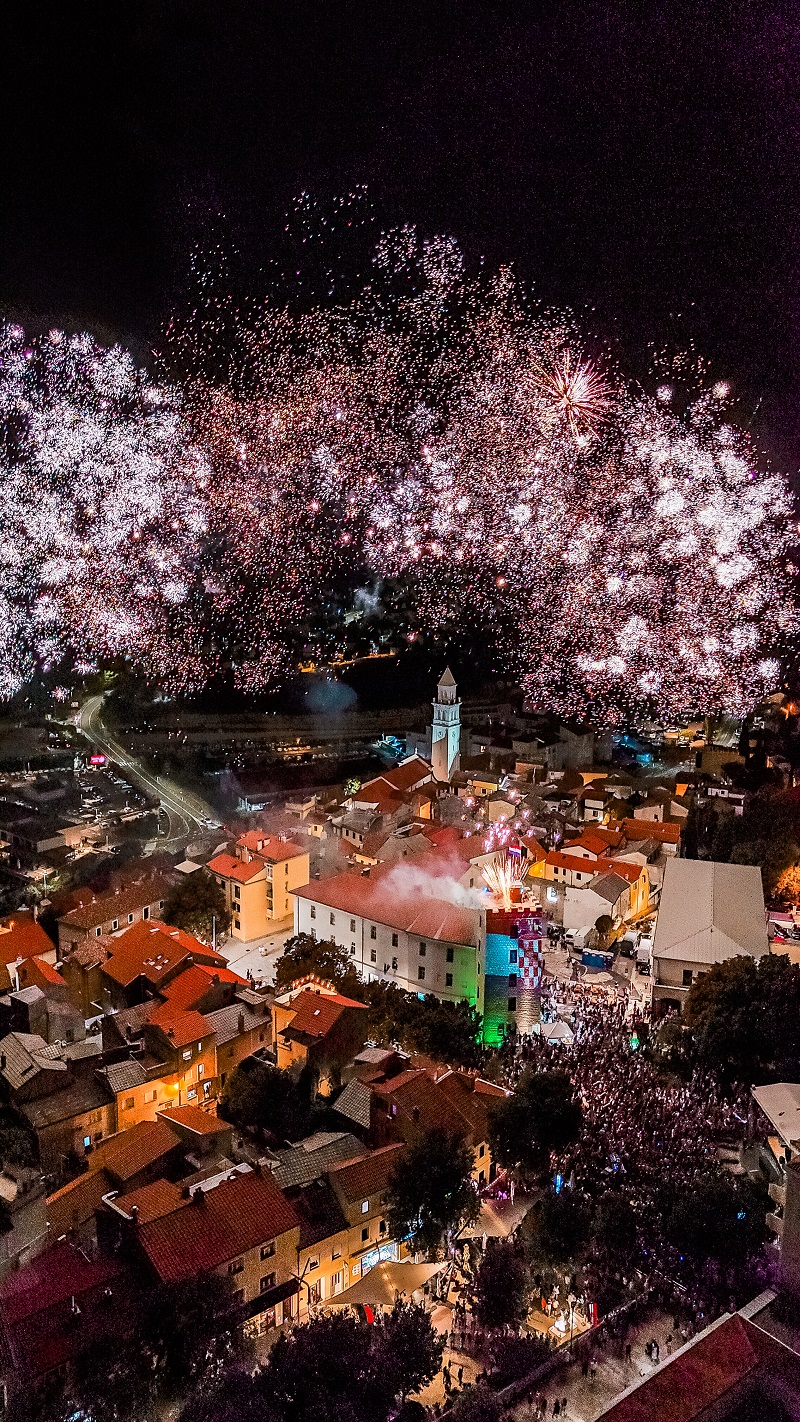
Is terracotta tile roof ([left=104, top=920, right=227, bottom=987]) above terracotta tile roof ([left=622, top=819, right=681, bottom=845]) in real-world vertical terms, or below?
below

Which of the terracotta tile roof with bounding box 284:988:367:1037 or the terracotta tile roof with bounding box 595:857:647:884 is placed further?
the terracotta tile roof with bounding box 595:857:647:884

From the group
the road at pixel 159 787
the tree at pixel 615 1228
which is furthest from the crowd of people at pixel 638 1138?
the road at pixel 159 787

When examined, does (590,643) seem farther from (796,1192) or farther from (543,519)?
(796,1192)

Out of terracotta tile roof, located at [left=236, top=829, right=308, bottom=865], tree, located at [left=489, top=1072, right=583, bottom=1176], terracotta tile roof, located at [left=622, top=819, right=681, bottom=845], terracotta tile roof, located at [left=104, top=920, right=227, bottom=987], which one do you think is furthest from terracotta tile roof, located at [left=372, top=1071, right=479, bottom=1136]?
terracotta tile roof, located at [left=622, top=819, right=681, bottom=845]

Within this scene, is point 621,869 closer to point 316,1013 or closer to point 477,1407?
point 316,1013

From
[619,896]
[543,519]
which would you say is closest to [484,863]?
[619,896]

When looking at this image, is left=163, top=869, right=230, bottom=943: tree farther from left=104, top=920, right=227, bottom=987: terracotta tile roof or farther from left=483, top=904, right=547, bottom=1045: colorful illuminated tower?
left=483, top=904, right=547, bottom=1045: colorful illuminated tower

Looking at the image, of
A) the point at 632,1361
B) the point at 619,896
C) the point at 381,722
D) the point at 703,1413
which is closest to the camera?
the point at 703,1413
